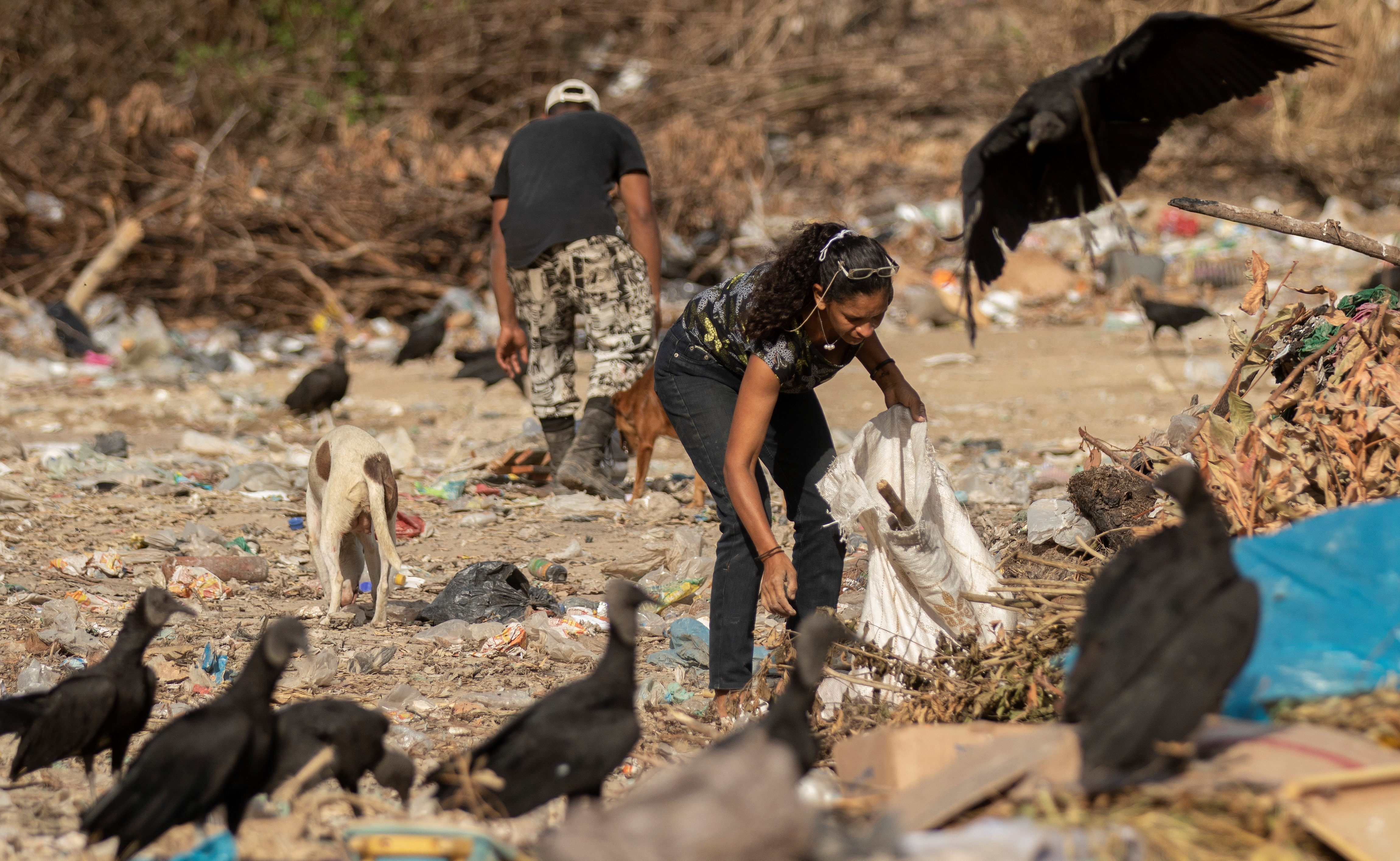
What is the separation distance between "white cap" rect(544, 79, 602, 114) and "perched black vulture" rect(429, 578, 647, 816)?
4.29 meters

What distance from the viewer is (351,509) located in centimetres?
432

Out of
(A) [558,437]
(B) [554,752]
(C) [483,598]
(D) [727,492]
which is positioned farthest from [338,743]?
(A) [558,437]

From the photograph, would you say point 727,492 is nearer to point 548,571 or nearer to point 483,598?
point 483,598

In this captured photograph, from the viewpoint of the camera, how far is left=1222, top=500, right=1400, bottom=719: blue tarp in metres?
2.31

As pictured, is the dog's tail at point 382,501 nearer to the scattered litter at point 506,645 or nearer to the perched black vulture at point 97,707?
the scattered litter at point 506,645

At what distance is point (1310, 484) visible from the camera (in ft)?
10.1

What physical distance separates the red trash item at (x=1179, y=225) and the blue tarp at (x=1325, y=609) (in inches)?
458

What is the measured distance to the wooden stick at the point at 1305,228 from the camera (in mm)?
3340

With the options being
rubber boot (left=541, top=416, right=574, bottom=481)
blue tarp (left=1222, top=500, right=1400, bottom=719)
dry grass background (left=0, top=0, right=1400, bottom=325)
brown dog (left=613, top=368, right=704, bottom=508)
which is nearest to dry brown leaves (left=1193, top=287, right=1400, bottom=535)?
blue tarp (left=1222, top=500, right=1400, bottom=719)

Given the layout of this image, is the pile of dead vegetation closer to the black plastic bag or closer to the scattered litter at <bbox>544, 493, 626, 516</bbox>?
the black plastic bag

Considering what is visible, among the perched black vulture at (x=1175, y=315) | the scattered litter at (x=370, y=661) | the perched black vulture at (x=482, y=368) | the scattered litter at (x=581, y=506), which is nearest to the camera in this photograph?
the scattered litter at (x=370, y=661)

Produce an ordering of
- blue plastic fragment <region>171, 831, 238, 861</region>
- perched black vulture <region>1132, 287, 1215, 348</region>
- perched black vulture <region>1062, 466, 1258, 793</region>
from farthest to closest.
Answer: perched black vulture <region>1132, 287, 1215, 348</region>
blue plastic fragment <region>171, 831, 238, 861</region>
perched black vulture <region>1062, 466, 1258, 793</region>

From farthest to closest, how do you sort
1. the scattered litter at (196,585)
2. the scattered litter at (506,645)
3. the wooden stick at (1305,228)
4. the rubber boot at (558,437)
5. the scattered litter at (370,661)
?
the rubber boot at (558,437)
the scattered litter at (196,585)
the scattered litter at (506,645)
the scattered litter at (370,661)
the wooden stick at (1305,228)

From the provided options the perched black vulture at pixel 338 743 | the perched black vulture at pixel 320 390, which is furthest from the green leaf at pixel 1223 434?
the perched black vulture at pixel 320 390
